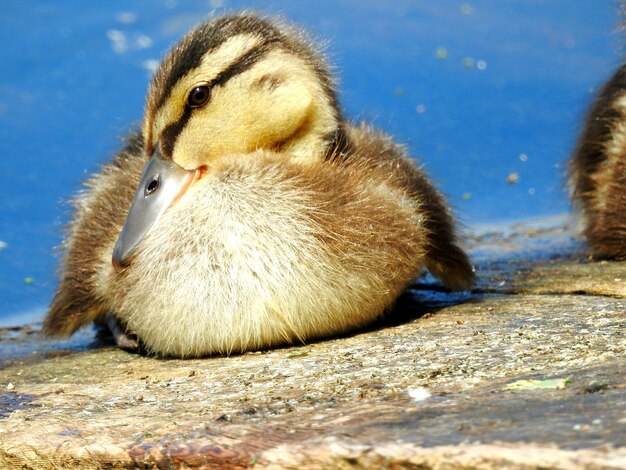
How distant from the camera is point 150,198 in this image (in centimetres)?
316

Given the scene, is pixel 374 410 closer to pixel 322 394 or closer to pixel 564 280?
pixel 322 394

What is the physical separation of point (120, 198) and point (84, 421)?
4.33 ft

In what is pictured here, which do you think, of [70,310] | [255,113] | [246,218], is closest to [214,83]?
[255,113]

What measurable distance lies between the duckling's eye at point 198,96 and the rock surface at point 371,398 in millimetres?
780

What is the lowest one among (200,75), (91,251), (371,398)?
(371,398)

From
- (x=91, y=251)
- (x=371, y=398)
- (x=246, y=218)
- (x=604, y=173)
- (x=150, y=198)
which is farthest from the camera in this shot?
(x=604, y=173)

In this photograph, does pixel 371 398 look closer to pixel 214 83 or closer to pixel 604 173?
pixel 214 83

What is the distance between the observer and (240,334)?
2904mm

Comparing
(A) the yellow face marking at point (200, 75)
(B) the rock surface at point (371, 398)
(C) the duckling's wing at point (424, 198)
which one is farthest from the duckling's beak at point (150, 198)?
(C) the duckling's wing at point (424, 198)

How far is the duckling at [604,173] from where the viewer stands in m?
3.92

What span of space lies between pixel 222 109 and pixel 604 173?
66.7 inches

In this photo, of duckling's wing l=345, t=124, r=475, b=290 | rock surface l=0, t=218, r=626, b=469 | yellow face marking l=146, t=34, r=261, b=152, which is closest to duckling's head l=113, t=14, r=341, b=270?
yellow face marking l=146, t=34, r=261, b=152

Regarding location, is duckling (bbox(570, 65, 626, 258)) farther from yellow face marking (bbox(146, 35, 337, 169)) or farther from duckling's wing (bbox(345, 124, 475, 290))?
yellow face marking (bbox(146, 35, 337, 169))

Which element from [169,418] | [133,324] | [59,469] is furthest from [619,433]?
[133,324]
